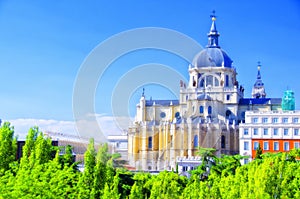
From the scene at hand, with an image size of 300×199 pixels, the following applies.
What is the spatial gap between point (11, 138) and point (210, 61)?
2464 inches

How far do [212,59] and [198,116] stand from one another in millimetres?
10839

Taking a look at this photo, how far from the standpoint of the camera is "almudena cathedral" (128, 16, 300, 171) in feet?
329

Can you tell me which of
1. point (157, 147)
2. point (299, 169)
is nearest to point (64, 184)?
point (299, 169)

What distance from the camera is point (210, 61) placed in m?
108

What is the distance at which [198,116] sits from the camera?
104 metres

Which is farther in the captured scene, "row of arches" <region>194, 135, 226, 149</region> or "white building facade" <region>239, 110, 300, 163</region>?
"row of arches" <region>194, 135, 226, 149</region>

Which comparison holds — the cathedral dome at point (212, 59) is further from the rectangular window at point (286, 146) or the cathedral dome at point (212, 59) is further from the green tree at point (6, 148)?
the green tree at point (6, 148)

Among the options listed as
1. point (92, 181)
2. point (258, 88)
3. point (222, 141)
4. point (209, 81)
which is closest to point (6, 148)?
point (92, 181)

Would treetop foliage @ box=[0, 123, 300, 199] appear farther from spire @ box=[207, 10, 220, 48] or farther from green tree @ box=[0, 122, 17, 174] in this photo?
spire @ box=[207, 10, 220, 48]

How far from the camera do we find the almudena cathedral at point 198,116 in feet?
329

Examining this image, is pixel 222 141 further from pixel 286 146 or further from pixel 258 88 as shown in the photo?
pixel 258 88

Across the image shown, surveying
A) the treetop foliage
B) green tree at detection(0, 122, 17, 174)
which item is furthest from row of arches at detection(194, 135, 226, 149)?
green tree at detection(0, 122, 17, 174)

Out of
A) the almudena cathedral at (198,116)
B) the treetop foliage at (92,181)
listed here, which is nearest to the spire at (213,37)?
the almudena cathedral at (198,116)

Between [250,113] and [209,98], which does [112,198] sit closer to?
[250,113]
